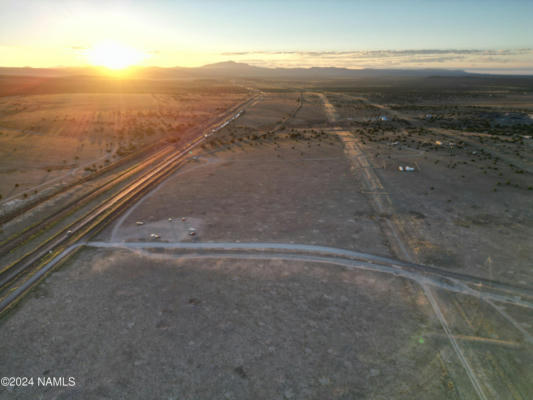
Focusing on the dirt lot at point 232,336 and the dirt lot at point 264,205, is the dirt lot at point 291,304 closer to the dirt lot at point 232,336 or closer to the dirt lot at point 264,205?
the dirt lot at point 232,336

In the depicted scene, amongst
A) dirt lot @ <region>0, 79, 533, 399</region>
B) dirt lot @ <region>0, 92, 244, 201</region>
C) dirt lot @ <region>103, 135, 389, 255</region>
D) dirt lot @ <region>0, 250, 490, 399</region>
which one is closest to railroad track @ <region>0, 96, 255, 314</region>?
dirt lot @ <region>0, 79, 533, 399</region>

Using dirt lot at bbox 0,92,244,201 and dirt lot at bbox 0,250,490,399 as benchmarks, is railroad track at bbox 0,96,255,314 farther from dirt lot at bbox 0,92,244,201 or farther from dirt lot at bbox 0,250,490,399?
dirt lot at bbox 0,92,244,201

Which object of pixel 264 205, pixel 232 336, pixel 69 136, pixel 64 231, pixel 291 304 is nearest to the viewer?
pixel 232 336

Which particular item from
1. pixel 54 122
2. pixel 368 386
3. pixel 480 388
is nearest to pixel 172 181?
pixel 368 386

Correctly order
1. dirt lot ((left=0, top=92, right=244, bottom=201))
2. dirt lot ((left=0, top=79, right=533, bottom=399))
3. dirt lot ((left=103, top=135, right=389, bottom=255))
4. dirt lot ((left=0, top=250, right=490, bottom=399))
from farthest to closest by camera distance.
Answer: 1. dirt lot ((left=0, top=92, right=244, bottom=201))
2. dirt lot ((left=103, top=135, right=389, bottom=255))
3. dirt lot ((left=0, top=79, right=533, bottom=399))
4. dirt lot ((left=0, top=250, right=490, bottom=399))

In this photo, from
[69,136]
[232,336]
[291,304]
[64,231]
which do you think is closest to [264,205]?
[291,304]

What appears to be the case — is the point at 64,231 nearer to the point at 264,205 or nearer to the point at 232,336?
the point at 264,205

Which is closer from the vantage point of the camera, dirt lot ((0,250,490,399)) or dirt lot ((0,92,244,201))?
dirt lot ((0,250,490,399))

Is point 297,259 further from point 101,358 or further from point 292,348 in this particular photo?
point 101,358
